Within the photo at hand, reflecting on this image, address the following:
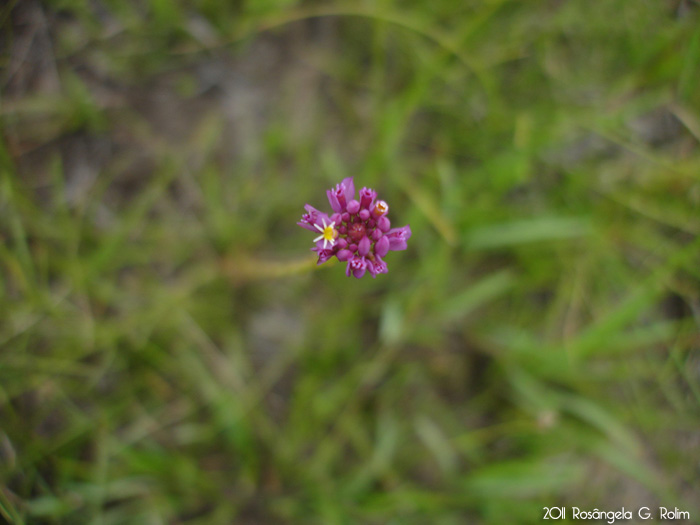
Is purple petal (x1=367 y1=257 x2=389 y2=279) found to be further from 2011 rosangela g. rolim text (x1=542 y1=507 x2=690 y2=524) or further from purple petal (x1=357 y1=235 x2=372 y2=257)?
2011 rosangela g. rolim text (x1=542 y1=507 x2=690 y2=524)

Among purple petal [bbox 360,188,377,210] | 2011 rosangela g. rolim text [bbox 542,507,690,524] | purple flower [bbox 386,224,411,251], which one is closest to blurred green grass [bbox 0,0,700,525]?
2011 rosangela g. rolim text [bbox 542,507,690,524]

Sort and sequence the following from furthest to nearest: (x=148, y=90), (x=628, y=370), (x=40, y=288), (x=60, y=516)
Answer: (x=148, y=90)
(x=628, y=370)
(x=40, y=288)
(x=60, y=516)

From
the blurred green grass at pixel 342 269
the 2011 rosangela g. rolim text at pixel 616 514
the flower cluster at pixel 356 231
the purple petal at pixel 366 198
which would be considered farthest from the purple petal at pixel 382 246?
the 2011 rosangela g. rolim text at pixel 616 514

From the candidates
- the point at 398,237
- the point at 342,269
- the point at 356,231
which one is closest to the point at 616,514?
the point at 342,269

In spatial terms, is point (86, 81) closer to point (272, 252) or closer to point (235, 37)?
point (235, 37)

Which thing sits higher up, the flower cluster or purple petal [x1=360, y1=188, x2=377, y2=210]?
purple petal [x1=360, y1=188, x2=377, y2=210]

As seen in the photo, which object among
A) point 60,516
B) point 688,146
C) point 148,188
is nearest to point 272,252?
point 148,188
